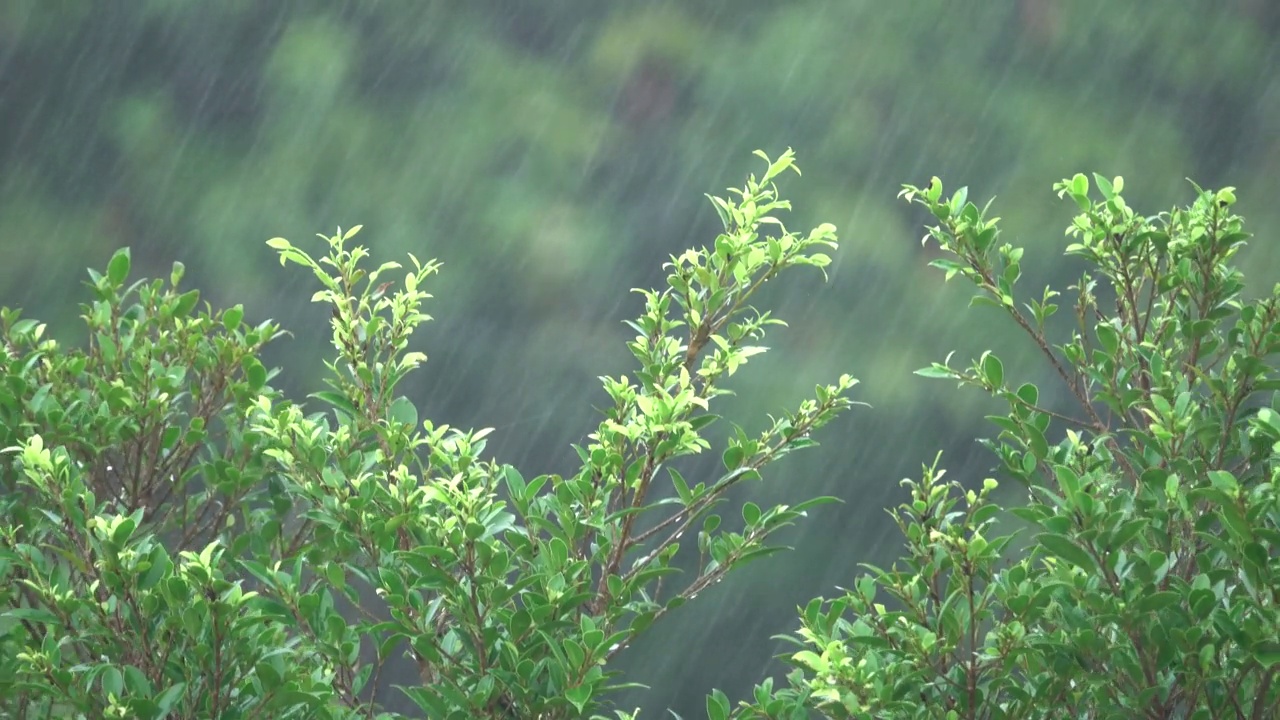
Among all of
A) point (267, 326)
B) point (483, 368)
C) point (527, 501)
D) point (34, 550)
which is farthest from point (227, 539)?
point (483, 368)

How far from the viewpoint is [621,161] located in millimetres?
4789

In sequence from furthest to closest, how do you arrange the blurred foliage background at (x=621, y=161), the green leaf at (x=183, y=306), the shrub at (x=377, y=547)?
the blurred foliage background at (x=621, y=161) → the green leaf at (x=183, y=306) → the shrub at (x=377, y=547)

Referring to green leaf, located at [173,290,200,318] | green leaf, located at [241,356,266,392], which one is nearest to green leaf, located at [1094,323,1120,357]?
green leaf, located at [241,356,266,392]

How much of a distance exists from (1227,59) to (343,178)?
3082 mm

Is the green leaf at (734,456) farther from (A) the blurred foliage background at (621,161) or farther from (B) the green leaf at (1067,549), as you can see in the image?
(A) the blurred foliage background at (621,161)

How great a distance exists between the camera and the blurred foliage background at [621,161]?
173 inches

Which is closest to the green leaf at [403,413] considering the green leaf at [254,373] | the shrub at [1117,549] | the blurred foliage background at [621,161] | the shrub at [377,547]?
the shrub at [377,547]

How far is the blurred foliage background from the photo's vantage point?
4.39 meters

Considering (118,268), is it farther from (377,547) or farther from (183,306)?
(377,547)

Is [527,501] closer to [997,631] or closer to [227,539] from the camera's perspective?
[997,631]

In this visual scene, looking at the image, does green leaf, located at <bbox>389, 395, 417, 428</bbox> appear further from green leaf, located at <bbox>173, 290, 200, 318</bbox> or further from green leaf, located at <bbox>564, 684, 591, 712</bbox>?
green leaf, located at <bbox>173, 290, 200, 318</bbox>

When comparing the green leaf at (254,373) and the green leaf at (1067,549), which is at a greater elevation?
the green leaf at (1067,549)

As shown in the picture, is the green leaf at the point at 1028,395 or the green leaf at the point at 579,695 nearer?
the green leaf at the point at 579,695

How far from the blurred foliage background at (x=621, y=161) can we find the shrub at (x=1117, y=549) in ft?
9.09
